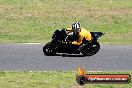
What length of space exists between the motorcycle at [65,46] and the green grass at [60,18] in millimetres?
3043

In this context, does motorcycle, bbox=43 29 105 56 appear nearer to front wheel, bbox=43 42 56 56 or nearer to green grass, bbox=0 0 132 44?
front wheel, bbox=43 42 56 56

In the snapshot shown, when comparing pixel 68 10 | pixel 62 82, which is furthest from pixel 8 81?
pixel 68 10

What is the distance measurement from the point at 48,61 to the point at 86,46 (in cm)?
194

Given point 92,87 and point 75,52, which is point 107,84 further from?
point 75,52

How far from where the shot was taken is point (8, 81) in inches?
576

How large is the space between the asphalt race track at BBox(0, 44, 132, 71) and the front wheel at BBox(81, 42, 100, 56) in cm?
19

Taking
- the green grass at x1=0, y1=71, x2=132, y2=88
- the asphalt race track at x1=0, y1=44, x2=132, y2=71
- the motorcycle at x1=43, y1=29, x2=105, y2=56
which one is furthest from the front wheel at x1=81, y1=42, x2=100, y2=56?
the green grass at x1=0, y1=71, x2=132, y2=88

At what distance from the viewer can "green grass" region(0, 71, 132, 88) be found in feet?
46.6

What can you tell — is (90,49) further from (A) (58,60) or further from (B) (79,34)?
(A) (58,60)

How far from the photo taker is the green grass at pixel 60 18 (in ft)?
79.2

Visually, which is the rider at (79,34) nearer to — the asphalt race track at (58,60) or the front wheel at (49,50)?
the asphalt race track at (58,60)

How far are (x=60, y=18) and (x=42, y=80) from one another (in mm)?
13670

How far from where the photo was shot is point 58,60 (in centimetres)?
1825

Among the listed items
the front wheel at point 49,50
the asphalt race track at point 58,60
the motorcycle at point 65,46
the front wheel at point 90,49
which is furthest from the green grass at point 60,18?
the front wheel at point 49,50
